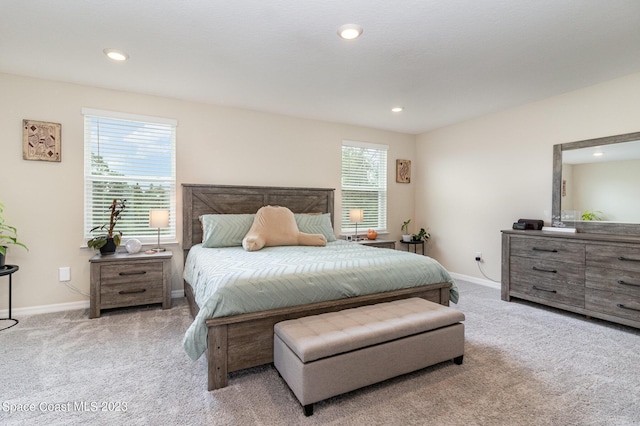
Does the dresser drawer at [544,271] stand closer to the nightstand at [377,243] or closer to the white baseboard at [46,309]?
the nightstand at [377,243]

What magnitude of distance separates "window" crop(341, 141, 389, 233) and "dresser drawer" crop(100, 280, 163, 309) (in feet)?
9.23

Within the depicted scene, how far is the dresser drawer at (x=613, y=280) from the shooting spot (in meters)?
2.79

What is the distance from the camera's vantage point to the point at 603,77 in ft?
10.4

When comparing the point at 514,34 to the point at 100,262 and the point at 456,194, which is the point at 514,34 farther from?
the point at 100,262

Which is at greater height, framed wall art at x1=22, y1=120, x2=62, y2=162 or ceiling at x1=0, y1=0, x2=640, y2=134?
ceiling at x1=0, y1=0, x2=640, y2=134

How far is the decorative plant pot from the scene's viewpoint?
3388 mm

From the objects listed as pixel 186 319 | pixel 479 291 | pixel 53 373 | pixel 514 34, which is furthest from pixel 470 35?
pixel 53 373

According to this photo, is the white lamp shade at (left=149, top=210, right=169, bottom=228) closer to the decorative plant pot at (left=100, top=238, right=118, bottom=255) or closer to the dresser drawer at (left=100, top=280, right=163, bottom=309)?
the decorative plant pot at (left=100, top=238, right=118, bottom=255)

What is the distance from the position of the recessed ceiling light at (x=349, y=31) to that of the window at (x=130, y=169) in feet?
8.18

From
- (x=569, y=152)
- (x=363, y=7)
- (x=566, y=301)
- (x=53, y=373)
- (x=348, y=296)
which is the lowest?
(x=53, y=373)

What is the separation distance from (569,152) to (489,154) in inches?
39.1

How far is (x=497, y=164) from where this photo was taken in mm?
4406

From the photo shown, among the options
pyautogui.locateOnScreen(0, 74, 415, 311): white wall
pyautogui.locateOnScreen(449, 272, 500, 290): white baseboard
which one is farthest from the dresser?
pyautogui.locateOnScreen(0, 74, 415, 311): white wall

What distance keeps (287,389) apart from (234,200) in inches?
105
